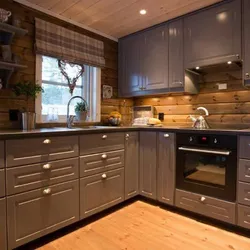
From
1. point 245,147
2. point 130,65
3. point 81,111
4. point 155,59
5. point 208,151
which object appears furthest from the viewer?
point 130,65

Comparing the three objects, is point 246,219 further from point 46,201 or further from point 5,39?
point 5,39

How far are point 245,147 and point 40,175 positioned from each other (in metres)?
1.70

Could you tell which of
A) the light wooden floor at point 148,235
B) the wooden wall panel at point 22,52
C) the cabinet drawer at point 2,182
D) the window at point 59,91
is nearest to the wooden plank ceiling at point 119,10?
the wooden wall panel at point 22,52

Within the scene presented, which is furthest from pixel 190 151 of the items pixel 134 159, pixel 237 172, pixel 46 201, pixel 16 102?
pixel 16 102

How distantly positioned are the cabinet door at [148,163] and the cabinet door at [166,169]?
0.07 m

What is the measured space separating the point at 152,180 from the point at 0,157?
1601 millimetres

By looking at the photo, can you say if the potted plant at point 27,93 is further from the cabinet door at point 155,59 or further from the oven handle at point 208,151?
the oven handle at point 208,151

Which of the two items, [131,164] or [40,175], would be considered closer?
[40,175]

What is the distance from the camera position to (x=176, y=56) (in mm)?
2594

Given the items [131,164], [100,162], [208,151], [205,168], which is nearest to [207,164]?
[205,168]

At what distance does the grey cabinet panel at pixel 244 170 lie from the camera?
1831 millimetres

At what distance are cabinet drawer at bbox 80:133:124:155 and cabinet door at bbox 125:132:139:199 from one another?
12 centimetres

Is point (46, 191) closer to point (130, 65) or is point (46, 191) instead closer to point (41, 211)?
point (41, 211)

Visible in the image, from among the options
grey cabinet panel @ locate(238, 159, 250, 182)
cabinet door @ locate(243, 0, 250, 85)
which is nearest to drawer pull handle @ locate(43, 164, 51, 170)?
grey cabinet panel @ locate(238, 159, 250, 182)
